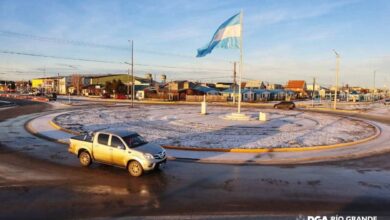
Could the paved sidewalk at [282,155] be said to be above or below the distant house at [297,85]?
below

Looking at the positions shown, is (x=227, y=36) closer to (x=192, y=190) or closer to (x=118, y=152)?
(x=118, y=152)

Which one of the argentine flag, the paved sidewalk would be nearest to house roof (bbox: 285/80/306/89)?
the argentine flag

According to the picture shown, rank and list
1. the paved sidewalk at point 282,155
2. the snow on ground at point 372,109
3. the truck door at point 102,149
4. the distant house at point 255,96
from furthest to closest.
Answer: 1. the distant house at point 255,96
2. the snow on ground at point 372,109
3. the paved sidewalk at point 282,155
4. the truck door at point 102,149

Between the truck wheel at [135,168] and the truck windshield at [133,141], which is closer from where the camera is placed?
the truck wheel at [135,168]

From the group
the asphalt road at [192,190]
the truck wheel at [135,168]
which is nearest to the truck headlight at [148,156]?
the truck wheel at [135,168]

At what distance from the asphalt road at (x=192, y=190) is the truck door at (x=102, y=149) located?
0.54 m

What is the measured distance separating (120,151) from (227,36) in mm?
20216

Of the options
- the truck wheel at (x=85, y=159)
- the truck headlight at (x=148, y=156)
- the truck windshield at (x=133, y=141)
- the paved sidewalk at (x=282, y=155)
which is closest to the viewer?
the truck headlight at (x=148, y=156)

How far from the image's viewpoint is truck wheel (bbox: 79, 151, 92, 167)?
13984mm

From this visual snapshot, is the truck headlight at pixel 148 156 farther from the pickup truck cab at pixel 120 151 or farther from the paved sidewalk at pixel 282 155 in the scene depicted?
the paved sidewalk at pixel 282 155

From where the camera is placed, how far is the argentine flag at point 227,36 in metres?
30.0

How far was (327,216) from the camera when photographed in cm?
895

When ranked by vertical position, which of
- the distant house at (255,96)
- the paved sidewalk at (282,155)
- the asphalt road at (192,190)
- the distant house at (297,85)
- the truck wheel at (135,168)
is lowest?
the asphalt road at (192,190)

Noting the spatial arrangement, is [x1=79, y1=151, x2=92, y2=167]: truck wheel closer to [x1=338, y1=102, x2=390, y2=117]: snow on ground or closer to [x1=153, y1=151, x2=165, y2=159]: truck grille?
[x1=153, y1=151, x2=165, y2=159]: truck grille
